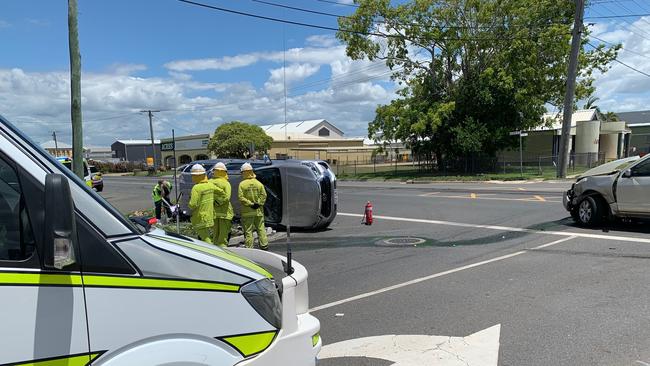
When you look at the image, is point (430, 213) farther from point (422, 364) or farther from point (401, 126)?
point (401, 126)

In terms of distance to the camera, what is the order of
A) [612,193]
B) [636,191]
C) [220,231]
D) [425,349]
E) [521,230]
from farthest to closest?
[521,230]
[612,193]
[636,191]
[220,231]
[425,349]

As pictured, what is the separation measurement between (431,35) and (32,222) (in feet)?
127

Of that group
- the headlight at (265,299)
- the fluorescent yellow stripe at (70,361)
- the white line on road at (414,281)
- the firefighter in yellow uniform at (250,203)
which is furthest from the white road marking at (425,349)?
the firefighter in yellow uniform at (250,203)

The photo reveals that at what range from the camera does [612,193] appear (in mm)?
10406

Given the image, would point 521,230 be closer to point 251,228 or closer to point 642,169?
point 642,169

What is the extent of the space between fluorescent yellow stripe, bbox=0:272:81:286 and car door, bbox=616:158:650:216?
424 inches

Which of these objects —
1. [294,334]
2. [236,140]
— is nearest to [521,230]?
[294,334]

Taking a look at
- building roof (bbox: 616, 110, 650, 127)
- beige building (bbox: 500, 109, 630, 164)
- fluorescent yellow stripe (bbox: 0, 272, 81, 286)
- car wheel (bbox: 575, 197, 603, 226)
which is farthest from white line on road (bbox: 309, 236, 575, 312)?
building roof (bbox: 616, 110, 650, 127)

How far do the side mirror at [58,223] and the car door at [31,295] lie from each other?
0.21ft

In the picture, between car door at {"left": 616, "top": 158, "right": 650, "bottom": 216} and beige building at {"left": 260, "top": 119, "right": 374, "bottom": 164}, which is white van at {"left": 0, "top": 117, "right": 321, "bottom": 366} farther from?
beige building at {"left": 260, "top": 119, "right": 374, "bottom": 164}

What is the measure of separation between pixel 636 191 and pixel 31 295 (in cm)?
1098

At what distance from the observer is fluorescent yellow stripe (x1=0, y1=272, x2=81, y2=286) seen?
1.90 metres

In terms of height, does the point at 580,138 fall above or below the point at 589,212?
above

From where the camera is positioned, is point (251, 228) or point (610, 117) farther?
point (610, 117)
